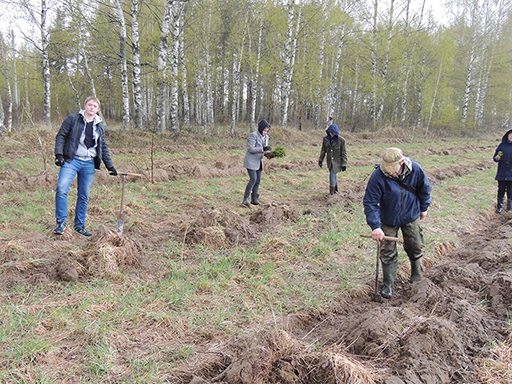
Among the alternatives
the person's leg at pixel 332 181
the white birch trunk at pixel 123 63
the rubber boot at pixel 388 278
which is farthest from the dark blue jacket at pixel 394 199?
the white birch trunk at pixel 123 63

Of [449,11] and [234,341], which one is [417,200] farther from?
[449,11]

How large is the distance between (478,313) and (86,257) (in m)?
4.32

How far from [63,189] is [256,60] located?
16.5 metres

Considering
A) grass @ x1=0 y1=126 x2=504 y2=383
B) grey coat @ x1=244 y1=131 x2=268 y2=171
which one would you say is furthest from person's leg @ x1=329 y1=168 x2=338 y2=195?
grey coat @ x1=244 y1=131 x2=268 y2=171

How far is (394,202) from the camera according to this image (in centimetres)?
380

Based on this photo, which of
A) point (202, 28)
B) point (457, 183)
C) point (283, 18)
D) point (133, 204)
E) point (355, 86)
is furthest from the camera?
point (355, 86)

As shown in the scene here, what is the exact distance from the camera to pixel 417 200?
3943 millimetres

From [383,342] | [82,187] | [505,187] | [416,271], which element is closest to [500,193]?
[505,187]

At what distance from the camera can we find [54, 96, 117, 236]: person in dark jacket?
4859 millimetres

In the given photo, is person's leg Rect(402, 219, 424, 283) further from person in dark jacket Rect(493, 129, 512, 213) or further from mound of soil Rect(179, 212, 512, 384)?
person in dark jacket Rect(493, 129, 512, 213)

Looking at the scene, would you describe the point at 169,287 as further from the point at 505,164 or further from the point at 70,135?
the point at 505,164

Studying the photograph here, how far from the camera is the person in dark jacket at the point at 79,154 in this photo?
486 centimetres

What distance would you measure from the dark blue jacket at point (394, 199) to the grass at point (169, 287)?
3.22 ft

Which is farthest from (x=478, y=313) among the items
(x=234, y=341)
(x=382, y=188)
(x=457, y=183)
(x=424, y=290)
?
(x=457, y=183)
